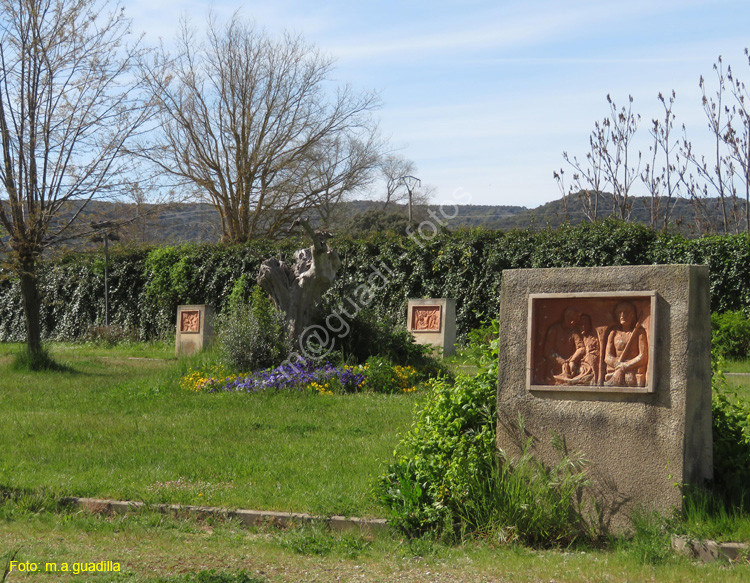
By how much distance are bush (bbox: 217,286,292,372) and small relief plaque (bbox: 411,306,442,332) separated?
4.25 meters

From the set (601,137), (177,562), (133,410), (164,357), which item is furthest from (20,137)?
(601,137)

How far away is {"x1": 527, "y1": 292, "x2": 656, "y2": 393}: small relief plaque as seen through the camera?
16.5 feet

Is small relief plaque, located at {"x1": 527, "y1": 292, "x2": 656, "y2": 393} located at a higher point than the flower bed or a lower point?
higher

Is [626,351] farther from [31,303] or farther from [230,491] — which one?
[31,303]

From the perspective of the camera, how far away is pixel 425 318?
655 inches

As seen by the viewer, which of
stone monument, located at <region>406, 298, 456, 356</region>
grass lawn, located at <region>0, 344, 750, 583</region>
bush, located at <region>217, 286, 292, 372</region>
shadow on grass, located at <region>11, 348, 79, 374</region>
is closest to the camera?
grass lawn, located at <region>0, 344, 750, 583</region>

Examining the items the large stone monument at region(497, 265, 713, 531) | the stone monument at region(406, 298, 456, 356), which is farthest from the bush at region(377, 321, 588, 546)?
the stone monument at region(406, 298, 456, 356)

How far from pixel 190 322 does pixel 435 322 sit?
21.0 feet

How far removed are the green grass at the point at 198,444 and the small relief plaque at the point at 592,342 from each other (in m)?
1.69

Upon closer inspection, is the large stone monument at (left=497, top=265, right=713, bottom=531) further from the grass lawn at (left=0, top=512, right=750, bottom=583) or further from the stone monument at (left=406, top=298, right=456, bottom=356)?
the stone monument at (left=406, top=298, right=456, bottom=356)

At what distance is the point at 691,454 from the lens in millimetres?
4941

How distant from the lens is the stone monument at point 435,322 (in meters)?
16.3

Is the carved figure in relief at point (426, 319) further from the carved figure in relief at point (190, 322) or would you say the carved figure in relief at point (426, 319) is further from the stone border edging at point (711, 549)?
the stone border edging at point (711, 549)

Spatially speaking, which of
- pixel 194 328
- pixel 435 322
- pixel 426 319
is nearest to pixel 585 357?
pixel 435 322
